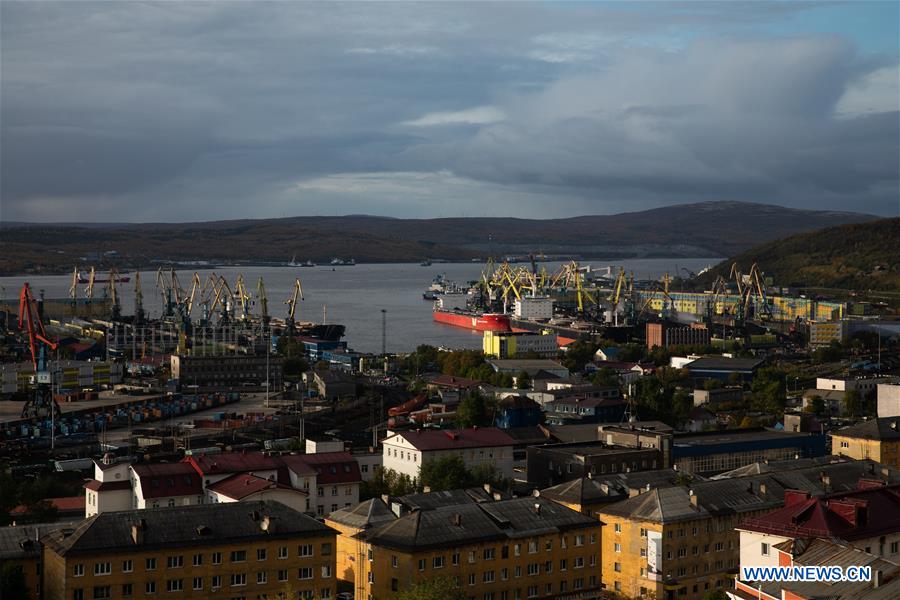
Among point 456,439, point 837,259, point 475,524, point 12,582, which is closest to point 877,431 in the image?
point 456,439

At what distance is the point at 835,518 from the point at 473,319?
2805 cm

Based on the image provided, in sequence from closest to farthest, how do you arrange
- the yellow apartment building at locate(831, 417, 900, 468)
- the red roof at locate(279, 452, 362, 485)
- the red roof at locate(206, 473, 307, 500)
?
1. the red roof at locate(206, 473, 307, 500)
2. the red roof at locate(279, 452, 362, 485)
3. the yellow apartment building at locate(831, 417, 900, 468)

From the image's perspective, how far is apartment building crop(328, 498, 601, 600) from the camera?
6129mm

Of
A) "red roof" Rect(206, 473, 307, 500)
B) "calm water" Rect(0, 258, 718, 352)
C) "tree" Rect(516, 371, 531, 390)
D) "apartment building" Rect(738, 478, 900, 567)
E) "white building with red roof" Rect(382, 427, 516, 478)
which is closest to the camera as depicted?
"apartment building" Rect(738, 478, 900, 567)

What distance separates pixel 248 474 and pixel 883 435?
490 centimetres

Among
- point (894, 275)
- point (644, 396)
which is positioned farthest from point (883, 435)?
point (894, 275)

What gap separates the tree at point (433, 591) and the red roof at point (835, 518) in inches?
51.8

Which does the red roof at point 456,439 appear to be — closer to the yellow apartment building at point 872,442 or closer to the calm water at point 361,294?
the yellow apartment building at point 872,442

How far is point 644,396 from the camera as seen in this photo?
13586 mm

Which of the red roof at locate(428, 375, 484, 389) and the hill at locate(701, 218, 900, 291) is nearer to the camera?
the red roof at locate(428, 375, 484, 389)

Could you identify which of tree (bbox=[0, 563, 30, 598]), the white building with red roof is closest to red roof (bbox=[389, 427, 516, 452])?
the white building with red roof

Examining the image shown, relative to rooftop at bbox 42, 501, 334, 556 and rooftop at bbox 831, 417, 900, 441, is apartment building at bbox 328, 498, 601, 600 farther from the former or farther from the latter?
rooftop at bbox 831, 417, 900, 441

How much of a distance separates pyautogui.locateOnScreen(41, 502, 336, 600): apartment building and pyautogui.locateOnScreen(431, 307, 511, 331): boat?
23.5 m

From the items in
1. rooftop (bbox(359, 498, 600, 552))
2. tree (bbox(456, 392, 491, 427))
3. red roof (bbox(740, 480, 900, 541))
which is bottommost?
tree (bbox(456, 392, 491, 427))
